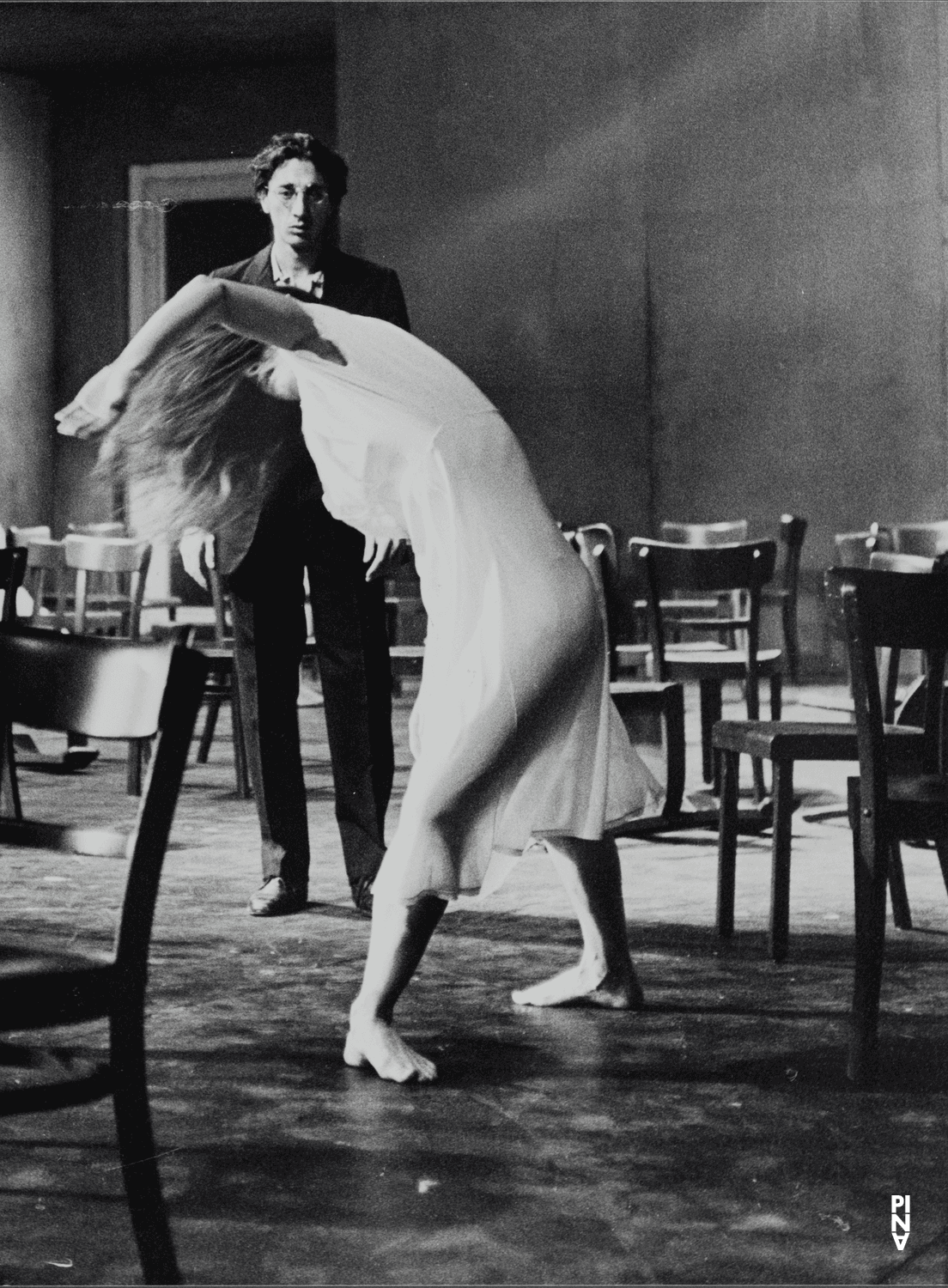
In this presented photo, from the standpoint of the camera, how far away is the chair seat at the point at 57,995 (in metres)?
1.76

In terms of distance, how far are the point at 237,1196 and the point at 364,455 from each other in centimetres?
106

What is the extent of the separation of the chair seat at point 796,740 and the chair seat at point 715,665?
181 centimetres

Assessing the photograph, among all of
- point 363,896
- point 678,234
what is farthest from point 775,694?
point 678,234

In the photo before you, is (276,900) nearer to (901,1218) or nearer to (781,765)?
(781,765)

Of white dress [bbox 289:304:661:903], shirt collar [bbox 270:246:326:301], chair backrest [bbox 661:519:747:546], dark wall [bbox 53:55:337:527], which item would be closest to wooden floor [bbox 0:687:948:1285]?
white dress [bbox 289:304:661:903]

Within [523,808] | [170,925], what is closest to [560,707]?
[523,808]

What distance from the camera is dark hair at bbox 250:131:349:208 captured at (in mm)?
3680

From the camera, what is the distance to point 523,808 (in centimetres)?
264

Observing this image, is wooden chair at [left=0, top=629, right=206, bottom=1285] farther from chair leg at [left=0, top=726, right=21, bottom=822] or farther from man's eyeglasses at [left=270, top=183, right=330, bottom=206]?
chair leg at [left=0, top=726, right=21, bottom=822]

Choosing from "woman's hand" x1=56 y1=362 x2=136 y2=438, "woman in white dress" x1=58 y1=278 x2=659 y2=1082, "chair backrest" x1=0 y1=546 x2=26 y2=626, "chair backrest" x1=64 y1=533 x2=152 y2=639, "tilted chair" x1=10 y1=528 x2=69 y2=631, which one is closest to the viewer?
"woman's hand" x1=56 y1=362 x2=136 y2=438

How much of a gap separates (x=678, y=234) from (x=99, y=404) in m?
8.93

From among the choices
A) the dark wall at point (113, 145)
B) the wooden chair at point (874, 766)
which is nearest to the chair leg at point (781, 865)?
the wooden chair at point (874, 766)

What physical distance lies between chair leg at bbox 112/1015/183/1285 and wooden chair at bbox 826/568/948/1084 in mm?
1235

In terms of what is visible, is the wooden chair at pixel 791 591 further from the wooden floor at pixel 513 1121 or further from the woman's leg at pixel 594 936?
the woman's leg at pixel 594 936
